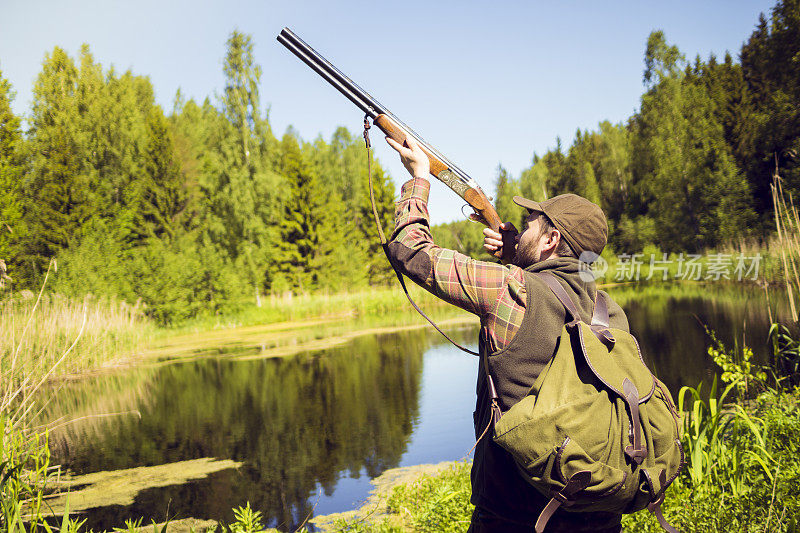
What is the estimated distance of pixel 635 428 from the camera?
56.2 inches

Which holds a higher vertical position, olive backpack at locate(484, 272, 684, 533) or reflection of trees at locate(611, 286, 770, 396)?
olive backpack at locate(484, 272, 684, 533)

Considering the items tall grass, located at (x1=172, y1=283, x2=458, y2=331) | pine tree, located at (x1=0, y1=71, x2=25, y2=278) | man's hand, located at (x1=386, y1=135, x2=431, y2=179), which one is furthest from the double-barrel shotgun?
tall grass, located at (x1=172, y1=283, x2=458, y2=331)

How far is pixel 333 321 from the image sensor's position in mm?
20594

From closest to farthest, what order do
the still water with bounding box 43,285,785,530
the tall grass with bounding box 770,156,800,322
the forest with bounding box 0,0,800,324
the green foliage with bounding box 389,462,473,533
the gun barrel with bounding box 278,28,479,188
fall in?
the gun barrel with bounding box 278,28,479,188
the green foliage with bounding box 389,462,473,533
the tall grass with bounding box 770,156,800,322
the still water with bounding box 43,285,785,530
the forest with bounding box 0,0,800,324

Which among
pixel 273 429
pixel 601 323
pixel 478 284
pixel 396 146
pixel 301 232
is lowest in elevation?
pixel 273 429

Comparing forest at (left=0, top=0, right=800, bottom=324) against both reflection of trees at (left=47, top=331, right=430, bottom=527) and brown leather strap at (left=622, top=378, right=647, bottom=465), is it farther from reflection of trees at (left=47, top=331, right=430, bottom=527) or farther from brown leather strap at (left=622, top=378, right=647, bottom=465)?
brown leather strap at (left=622, top=378, right=647, bottom=465)

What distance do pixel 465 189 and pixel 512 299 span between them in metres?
1.06

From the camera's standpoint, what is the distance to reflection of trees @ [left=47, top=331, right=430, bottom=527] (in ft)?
16.4

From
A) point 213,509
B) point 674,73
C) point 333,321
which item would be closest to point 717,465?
point 213,509

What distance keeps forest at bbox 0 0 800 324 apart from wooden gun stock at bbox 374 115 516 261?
16740mm

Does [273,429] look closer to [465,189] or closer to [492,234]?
[465,189]

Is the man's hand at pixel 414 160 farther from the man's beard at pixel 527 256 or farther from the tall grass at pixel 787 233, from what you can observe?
the tall grass at pixel 787 233

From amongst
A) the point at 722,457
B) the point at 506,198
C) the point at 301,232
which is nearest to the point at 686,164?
the point at 506,198

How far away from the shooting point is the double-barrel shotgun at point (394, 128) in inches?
95.1
